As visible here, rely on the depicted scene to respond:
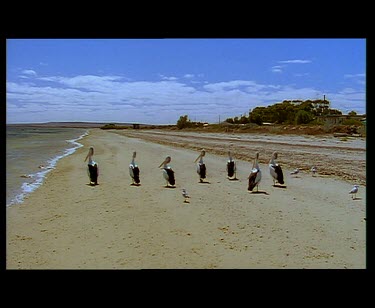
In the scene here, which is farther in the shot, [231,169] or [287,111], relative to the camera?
[231,169]

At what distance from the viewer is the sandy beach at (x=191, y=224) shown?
2648 mm

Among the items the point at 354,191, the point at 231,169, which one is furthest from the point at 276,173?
the point at 354,191

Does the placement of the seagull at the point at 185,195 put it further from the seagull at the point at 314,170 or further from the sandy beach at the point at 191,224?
the seagull at the point at 314,170

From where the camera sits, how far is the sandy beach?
2648 millimetres

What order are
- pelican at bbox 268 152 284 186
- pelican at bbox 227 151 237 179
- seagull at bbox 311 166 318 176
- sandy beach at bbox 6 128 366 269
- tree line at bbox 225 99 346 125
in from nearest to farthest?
sandy beach at bbox 6 128 366 269 → tree line at bbox 225 99 346 125 → pelican at bbox 268 152 284 186 → pelican at bbox 227 151 237 179 → seagull at bbox 311 166 318 176

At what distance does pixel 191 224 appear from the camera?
3.26 metres

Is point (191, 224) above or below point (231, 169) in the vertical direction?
below

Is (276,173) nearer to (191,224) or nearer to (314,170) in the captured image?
(314,170)

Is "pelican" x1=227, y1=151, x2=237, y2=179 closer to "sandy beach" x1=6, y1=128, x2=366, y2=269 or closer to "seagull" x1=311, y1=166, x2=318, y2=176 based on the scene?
"sandy beach" x1=6, y1=128, x2=366, y2=269

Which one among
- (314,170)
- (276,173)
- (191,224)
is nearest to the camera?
(191,224)

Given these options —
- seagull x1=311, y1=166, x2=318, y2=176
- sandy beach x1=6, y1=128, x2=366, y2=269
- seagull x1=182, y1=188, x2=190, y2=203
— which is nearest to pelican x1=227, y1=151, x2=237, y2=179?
sandy beach x1=6, y1=128, x2=366, y2=269
